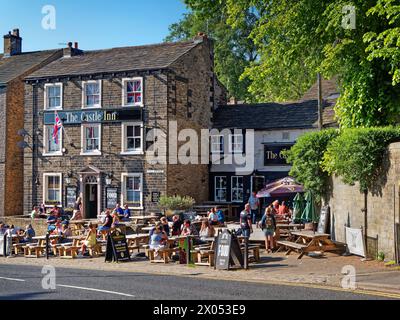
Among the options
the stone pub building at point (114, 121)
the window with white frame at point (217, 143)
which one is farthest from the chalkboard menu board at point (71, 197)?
the window with white frame at point (217, 143)

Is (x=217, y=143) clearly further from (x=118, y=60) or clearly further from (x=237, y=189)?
(x=118, y=60)

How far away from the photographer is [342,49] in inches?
747

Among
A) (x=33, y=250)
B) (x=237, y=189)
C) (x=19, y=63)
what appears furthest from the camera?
(x=19, y=63)

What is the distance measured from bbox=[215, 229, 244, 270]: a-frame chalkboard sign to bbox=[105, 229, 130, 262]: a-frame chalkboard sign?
412cm

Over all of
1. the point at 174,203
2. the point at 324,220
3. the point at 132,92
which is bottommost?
the point at 324,220

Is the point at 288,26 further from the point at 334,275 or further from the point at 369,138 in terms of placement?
the point at 334,275

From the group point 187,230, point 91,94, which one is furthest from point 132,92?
point 187,230

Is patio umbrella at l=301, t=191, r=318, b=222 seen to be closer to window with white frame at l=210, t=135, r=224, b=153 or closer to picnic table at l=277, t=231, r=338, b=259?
picnic table at l=277, t=231, r=338, b=259

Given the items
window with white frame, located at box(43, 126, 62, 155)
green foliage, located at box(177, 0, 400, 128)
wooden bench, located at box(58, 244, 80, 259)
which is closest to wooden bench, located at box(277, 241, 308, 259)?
green foliage, located at box(177, 0, 400, 128)

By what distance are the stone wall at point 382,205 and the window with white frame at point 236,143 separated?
15280mm

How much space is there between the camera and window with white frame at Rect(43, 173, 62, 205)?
112 ft

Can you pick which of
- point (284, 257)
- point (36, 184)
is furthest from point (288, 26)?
point (36, 184)

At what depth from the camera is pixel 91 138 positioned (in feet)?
110

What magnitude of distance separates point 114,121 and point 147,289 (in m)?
20.1
